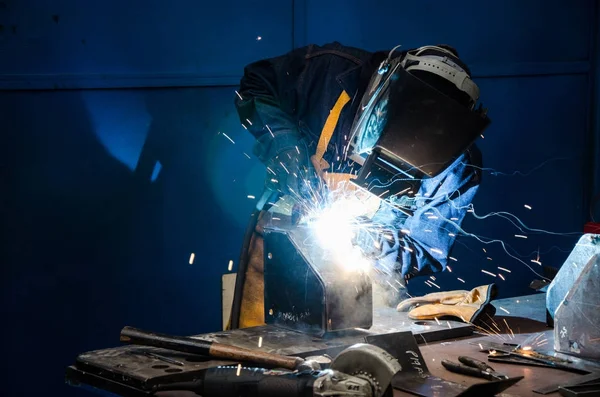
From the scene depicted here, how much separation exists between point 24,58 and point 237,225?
119cm

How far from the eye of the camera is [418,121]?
7.26 ft

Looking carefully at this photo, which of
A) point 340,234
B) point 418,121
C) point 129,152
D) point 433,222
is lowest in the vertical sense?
point 340,234

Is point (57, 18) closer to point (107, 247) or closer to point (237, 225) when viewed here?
point (107, 247)

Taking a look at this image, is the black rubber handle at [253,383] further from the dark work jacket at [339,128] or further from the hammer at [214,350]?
the dark work jacket at [339,128]

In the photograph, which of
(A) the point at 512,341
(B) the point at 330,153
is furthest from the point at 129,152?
(A) the point at 512,341

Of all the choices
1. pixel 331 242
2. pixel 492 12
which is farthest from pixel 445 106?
pixel 492 12

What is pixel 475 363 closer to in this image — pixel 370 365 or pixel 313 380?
pixel 370 365

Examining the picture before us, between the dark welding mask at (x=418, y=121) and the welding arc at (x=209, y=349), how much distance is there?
2.18 ft

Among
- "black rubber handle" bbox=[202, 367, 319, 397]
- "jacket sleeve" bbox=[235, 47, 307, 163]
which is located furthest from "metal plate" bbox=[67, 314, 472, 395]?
"jacket sleeve" bbox=[235, 47, 307, 163]

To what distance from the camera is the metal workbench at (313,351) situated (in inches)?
71.5

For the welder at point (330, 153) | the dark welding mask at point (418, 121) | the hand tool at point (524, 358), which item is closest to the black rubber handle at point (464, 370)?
the hand tool at point (524, 358)

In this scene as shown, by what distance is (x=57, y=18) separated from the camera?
10.4 ft

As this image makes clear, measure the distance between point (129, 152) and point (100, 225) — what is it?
33cm

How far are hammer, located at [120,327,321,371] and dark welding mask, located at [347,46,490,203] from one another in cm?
67
